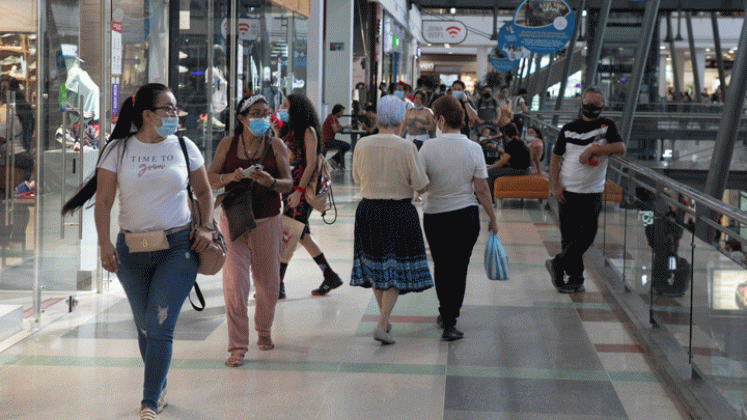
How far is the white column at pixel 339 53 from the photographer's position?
2067cm

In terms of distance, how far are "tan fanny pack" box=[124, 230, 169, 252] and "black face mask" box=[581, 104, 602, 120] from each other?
394 cm

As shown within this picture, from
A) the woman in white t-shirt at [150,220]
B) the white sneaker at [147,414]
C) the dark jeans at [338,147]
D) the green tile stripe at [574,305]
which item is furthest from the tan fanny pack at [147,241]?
the dark jeans at [338,147]

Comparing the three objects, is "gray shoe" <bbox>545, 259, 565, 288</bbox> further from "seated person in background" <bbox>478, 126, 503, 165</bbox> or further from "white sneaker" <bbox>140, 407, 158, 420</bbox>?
"seated person in background" <bbox>478, 126, 503, 165</bbox>

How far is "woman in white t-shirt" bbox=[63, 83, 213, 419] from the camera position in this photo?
378cm

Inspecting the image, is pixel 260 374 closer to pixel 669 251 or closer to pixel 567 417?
pixel 567 417

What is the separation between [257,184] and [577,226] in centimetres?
292

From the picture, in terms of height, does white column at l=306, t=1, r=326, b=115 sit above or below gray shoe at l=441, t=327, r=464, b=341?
above

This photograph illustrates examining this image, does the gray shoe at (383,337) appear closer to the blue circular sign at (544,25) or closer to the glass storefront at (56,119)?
the glass storefront at (56,119)

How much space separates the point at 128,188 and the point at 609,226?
470 cm

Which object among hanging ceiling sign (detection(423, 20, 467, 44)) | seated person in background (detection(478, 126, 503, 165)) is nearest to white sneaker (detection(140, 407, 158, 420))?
seated person in background (detection(478, 126, 503, 165))

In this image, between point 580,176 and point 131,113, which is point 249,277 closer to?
point 131,113

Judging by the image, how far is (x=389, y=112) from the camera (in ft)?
17.2

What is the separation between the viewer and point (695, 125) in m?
20.5

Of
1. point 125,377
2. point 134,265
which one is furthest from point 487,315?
point 134,265
